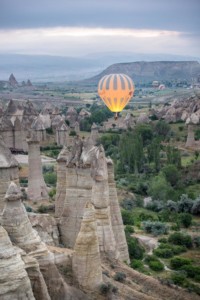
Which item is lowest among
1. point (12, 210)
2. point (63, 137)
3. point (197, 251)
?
point (197, 251)

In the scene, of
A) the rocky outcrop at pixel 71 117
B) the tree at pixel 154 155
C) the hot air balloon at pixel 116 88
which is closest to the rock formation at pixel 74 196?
the hot air balloon at pixel 116 88

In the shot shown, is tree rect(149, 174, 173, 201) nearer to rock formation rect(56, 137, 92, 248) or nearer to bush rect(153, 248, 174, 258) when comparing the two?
bush rect(153, 248, 174, 258)

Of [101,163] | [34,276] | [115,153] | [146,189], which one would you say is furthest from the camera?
[115,153]

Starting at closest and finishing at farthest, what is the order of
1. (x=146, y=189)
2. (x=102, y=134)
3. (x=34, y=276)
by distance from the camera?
(x=34, y=276)
(x=146, y=189)
(x=102, y=134)

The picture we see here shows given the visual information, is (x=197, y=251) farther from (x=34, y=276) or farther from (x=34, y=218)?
(x=34, y=276)

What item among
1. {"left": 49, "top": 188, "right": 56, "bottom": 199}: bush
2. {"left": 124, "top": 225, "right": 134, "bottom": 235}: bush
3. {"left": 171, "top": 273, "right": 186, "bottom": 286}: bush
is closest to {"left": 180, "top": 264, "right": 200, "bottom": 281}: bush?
{"left": 171, "top": 273, "right": 186, "bottom": 286}: bush

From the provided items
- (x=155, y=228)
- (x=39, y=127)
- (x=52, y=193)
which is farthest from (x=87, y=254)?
(x=39, y=127)

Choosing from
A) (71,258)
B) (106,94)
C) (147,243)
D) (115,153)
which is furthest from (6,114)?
(71,258)

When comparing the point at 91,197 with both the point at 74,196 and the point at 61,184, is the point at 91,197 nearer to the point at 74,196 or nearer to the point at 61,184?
the point at 74,196
